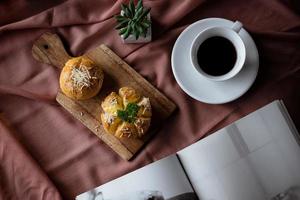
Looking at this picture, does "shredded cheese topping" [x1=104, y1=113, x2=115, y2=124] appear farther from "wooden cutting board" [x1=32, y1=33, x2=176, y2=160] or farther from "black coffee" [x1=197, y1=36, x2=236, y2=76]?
"black coffee" [x1=197, y1=36, x2=236, y2=76]

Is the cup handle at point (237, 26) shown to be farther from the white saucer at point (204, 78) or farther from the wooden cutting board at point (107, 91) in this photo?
the wooden cutting board at point (107, 91)

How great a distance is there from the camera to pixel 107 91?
817mm

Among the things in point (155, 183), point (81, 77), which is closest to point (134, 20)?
point (81, 77)

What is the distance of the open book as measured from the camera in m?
0.74

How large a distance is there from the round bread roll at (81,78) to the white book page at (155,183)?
0.15 meters

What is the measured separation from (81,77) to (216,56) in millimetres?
213

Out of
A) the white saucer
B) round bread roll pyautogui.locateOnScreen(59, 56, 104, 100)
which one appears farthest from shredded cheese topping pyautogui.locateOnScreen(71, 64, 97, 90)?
the white saucer

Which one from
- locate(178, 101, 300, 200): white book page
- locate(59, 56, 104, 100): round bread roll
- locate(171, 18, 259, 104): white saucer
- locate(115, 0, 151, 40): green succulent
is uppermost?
locate(115, 0, 151, 40): green succulent

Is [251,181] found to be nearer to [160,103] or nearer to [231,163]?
[231,163]

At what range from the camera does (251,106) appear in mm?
795

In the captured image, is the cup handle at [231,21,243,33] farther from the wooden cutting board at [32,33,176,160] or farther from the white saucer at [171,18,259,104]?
the wooden cutting board at [32,33,176,160]

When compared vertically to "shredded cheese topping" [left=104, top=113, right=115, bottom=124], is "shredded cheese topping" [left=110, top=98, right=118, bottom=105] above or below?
above

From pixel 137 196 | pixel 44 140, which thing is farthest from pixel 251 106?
pixel 44 140

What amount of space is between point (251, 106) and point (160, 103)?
145mm
